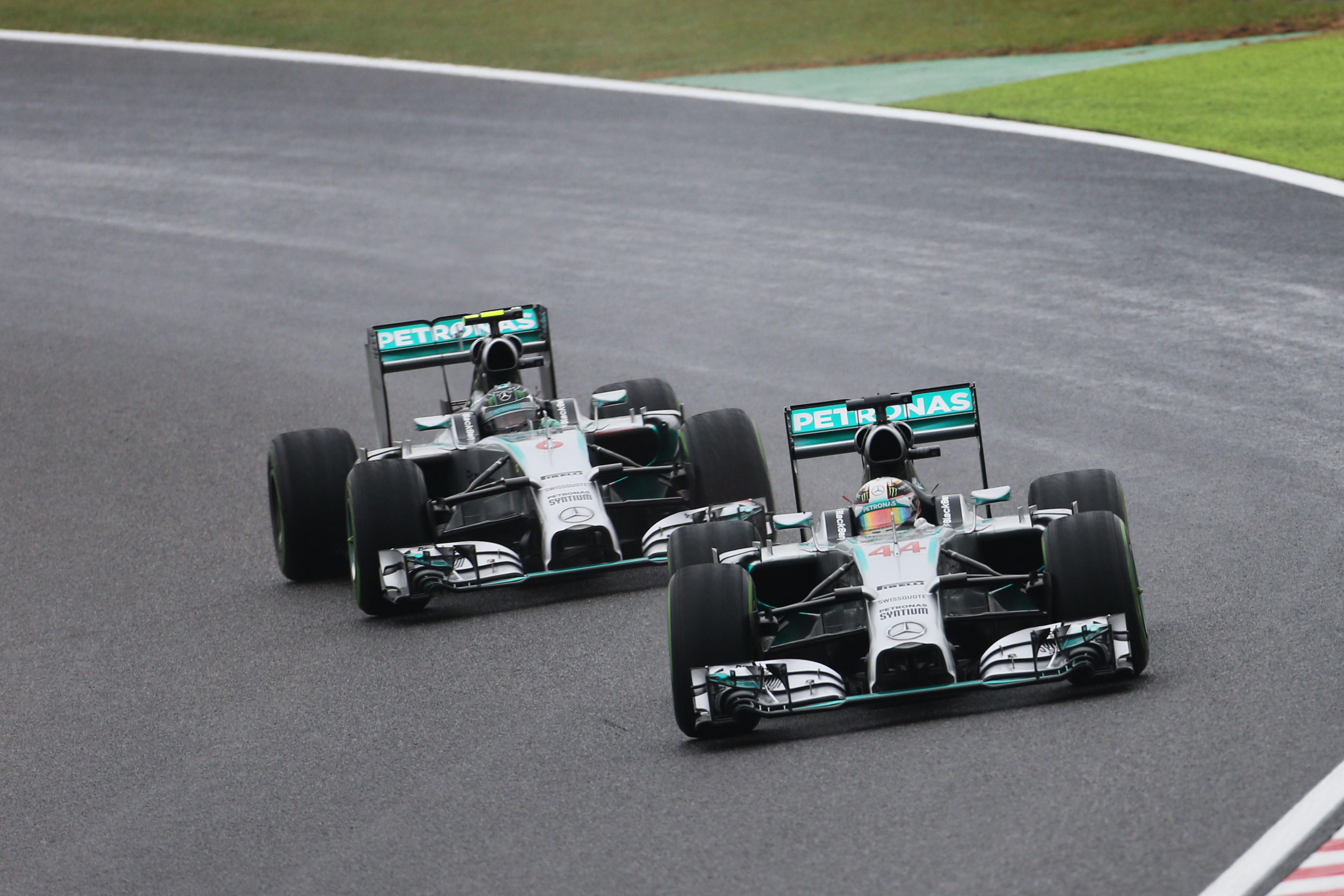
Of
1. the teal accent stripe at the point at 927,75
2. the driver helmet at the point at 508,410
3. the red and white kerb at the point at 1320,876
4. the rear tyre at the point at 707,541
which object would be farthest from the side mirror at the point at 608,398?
the teal accent stripe at the point at 927,75

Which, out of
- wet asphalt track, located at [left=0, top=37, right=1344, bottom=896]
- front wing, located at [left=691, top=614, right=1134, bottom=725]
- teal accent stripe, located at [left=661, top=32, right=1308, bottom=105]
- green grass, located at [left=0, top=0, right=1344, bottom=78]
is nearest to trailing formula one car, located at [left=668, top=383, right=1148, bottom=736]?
front wing, located at [left=691, top=614, right=1134, bottom=725]

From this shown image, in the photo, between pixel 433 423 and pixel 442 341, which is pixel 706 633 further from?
pixel 442 341

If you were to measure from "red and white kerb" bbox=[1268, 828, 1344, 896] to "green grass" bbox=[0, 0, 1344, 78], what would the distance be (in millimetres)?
23633

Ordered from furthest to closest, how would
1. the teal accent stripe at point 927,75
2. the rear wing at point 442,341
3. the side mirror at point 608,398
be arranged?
the teal accent stripe at point 927,75 < the rear wing at point 442,341 < the side mirror at point 608,398

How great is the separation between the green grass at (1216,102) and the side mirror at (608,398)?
11215 millimetres

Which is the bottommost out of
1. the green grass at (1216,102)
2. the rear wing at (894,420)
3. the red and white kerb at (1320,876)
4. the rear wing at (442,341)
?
the red and white kerb at (1320,876)

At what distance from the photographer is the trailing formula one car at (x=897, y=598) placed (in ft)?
31.7

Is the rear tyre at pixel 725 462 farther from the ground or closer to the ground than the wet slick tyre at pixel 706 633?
farther from the ground

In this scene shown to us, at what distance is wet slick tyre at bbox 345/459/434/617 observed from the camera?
1291 cm

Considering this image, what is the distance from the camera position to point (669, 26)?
34.2m

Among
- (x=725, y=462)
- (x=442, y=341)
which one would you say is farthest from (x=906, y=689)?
(x=442, y=341)

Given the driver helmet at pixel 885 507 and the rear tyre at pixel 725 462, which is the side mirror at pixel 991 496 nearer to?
the driver helmet at pixel 885 507

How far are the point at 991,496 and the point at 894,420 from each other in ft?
2.71

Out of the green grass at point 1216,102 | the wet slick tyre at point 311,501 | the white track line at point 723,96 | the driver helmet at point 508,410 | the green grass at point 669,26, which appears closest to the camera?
the driver helmet at point 508,410
